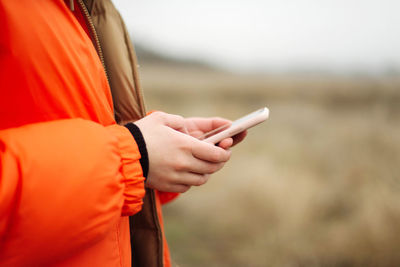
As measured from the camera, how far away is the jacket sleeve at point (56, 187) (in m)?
0.60

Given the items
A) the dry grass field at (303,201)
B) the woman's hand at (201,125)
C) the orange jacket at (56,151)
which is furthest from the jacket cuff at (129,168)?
the dry grass field at (303,201)

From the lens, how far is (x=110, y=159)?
709 millimetres

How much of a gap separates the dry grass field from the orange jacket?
1.98 metres

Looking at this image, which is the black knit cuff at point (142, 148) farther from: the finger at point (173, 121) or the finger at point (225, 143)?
the finger at point (225, 143)

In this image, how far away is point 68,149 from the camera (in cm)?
66

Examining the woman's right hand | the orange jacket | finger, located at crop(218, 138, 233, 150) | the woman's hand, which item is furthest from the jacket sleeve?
the woman's hand

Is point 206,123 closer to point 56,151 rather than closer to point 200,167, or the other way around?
point 200,167

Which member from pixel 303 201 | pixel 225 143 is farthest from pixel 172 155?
pixel 303 201

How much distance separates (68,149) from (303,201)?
3.89 metres

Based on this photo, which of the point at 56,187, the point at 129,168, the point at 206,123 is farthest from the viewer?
the point at 206,123

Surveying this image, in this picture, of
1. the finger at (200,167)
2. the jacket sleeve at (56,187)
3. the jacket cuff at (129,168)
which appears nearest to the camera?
the jacket sleeve at (56,187)

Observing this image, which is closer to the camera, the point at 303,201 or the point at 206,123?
the point at 206,123

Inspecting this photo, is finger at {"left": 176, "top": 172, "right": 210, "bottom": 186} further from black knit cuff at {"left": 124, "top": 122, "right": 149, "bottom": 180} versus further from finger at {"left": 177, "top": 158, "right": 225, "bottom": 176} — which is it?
black knit cuff at {"left": 124, "top": 122, "right": 149, "bottom": 180}

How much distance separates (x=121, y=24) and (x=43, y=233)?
73cm
